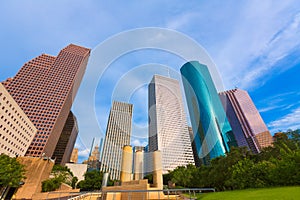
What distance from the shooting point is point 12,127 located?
3494 centimetres

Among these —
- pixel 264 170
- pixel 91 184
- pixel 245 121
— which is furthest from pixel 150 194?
pixel 245 121

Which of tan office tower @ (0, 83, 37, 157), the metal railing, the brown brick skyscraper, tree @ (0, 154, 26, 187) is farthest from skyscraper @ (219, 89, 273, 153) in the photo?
tan office tower @ (0, 83, 37, 157)

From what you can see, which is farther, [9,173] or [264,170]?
[9,173]

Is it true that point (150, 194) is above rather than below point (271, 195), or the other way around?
above

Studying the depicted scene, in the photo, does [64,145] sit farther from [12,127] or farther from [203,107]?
[203,107]

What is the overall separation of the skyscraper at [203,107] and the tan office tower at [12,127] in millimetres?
37876

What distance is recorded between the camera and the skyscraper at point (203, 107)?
40.7 ft

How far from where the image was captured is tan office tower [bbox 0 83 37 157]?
3144 cm

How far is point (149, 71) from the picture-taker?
24.3 ft

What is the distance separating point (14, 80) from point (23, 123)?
1673 inches

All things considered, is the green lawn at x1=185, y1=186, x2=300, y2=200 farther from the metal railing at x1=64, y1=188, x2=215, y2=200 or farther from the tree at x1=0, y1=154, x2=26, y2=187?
the tree at x1=0, y1=154, x2=26, y2=187

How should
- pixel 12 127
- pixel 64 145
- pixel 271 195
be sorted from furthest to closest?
pixel 64 145
pixel 12 127
pixel 271 195

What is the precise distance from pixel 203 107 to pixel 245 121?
223 feet

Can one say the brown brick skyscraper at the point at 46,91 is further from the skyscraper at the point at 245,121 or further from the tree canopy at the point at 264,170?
the skyscraper at the point at 245,121
